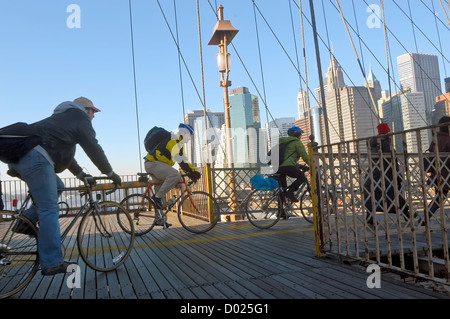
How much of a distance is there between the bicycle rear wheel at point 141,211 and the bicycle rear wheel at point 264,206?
5.14ft

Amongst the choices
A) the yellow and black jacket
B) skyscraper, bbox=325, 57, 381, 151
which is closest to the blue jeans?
the yellow and black jacket

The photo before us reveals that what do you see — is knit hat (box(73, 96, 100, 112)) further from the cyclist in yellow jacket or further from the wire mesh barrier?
the wire mesh barrier

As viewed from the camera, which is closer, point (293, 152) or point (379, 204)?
point (379, 204)

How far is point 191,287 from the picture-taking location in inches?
99.0

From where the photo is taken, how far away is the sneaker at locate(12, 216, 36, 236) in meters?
2.44

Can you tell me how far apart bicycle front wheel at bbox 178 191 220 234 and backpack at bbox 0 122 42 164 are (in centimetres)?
293

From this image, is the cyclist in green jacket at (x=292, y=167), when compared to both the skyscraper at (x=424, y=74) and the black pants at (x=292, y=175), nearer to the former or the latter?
the black pants at (x=292, y=175)

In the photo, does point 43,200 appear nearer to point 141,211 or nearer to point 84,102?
point 84,102

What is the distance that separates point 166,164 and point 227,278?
263 cm

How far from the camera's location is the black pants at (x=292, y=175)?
544 centimetres

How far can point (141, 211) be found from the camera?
4941 millimetres

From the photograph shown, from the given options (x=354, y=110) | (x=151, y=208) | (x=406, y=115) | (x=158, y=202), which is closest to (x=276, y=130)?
(x=158, y=202)

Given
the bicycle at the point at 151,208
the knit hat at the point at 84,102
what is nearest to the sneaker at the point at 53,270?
the knit hat at the point at 84,102
